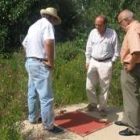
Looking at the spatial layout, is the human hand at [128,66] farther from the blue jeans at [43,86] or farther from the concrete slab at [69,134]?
the blue jeans at [43,86]

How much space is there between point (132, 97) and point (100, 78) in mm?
986

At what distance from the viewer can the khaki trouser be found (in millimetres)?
6957

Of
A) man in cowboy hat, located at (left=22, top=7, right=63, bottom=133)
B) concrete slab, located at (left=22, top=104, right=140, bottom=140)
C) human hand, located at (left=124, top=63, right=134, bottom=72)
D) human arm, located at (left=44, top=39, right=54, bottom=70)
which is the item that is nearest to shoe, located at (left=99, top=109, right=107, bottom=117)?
concrete slab, located at (left=22, top=104, right=140, bottom=140)

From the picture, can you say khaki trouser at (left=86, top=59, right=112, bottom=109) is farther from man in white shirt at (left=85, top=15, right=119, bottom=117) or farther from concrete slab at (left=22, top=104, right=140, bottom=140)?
concrete slab at (left=22, top=104, right=140, bottom=140)

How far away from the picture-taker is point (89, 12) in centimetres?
1281

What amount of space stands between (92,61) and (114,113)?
3.59 ft

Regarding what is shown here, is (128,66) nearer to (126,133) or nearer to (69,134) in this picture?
(126,133)

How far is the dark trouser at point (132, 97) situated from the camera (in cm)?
611

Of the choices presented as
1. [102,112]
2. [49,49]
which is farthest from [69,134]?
[49,49]

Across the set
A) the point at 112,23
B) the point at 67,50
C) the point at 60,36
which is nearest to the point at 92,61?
the point at 67,50

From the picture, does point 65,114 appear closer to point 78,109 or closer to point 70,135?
point 78,109

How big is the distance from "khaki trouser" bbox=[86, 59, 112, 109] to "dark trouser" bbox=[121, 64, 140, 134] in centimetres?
76

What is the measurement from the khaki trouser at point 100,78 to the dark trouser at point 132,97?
0.76 meters

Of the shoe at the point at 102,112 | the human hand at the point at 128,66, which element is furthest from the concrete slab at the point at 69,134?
the human hand at the point at 128,66
